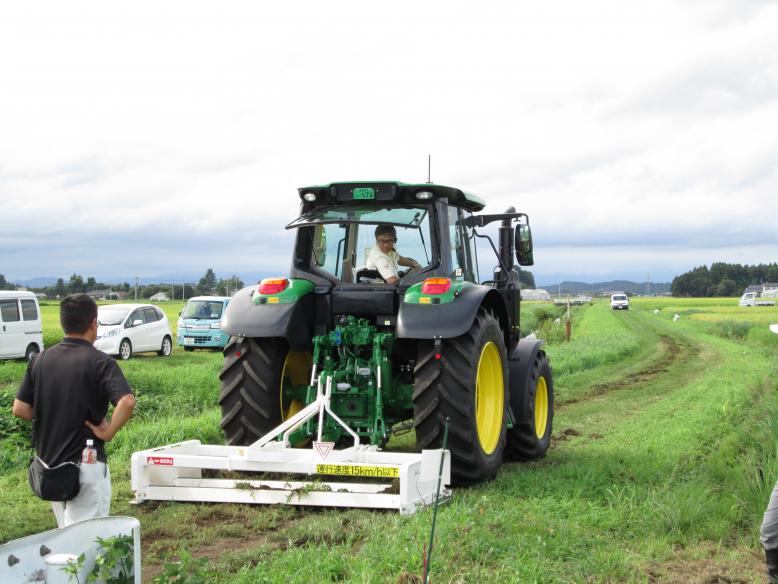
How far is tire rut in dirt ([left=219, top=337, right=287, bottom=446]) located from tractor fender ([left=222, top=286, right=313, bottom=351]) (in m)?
0.19

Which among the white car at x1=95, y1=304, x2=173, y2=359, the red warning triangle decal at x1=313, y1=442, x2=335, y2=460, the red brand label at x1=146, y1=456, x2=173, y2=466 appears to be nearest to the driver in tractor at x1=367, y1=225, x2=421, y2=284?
the red warning triangle decal at x1=313, y1=442, x2=335, y2=460

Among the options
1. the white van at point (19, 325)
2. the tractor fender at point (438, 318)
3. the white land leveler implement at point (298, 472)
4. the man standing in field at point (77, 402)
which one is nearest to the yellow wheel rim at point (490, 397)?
the tractor fender at point (438, 318)

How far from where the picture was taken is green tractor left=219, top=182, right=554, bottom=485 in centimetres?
662

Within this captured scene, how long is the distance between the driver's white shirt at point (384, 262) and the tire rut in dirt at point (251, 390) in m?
1.07

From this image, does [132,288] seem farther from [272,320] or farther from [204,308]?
[272,320]

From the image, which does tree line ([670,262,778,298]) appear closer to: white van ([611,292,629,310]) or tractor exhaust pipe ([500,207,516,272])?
white van ([611,292,629,310])

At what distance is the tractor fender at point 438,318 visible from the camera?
256 inches

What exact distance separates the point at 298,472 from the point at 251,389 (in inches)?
48.0

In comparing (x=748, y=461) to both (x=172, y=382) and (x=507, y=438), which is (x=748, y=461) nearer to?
(x=507, y=438)

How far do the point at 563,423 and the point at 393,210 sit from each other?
4.82 meters

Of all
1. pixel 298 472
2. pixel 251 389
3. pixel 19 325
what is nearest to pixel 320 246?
pixel 251 389

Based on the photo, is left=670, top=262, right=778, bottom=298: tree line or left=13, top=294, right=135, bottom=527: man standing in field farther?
left=670, top=262, right=778, bottom=298: tree line

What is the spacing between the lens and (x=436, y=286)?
22.1ft

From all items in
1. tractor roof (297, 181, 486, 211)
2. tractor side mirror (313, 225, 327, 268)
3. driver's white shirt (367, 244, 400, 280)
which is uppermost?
tractor roof (297, 181, 486, 211)
